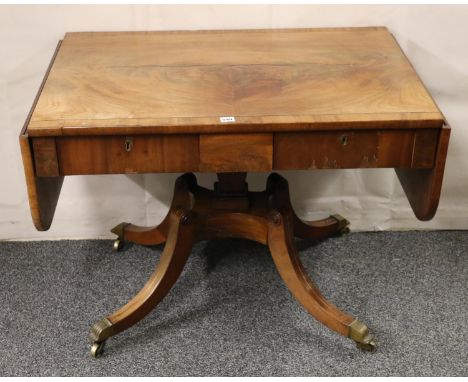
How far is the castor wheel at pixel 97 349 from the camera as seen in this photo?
6.21 ft

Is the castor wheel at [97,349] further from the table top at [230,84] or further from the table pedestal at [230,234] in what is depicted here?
the table top at [230,84]

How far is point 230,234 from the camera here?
2.04 meters

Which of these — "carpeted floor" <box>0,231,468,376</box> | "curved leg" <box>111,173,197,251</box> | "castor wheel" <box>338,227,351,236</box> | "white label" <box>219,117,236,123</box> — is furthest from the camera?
"castor wheel" <box>338,227,351,236</box>

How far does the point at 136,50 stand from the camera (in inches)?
74.5

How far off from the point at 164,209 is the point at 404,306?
2.59 ft

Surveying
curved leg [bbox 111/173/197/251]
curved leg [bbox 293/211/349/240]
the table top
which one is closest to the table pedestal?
curved leg [bbox 111/173/197/251]

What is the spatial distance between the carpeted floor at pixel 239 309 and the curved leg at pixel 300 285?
58 millimetres

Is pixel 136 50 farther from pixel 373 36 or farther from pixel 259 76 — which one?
pixel 373 36

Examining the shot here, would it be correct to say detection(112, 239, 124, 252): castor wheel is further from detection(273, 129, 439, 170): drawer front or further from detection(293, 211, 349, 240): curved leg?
detection(273, 129, 439, 170): drawer front

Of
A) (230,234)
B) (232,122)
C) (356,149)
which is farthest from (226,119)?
(230,234)

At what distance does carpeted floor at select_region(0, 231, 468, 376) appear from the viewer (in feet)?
6.14

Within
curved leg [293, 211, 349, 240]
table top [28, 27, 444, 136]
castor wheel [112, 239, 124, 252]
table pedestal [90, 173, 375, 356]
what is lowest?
castor wheel [112, 239, 124, 252]

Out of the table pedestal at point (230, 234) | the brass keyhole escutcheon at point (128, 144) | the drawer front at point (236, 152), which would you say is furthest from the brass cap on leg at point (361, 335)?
the brass keyhole escutcheon at point (128, 144)

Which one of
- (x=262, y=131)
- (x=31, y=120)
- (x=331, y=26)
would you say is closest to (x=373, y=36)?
(x=331, y=26)
